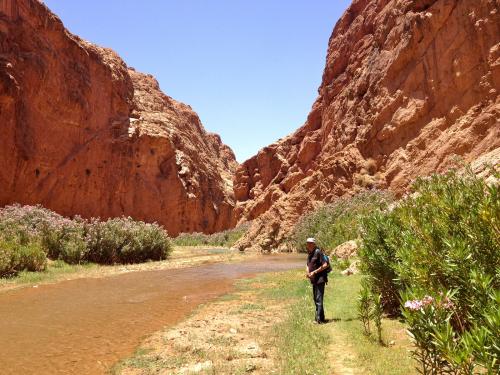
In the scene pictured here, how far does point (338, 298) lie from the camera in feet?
40.3

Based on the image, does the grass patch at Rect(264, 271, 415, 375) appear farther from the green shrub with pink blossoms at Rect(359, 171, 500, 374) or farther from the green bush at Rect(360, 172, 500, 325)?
the green bush at Rect(360, 172, 500, 325)

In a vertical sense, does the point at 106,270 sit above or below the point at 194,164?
below

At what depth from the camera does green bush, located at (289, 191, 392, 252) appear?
2727 centimetres

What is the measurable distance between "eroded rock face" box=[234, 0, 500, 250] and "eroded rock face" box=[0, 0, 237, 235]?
66.8 ft

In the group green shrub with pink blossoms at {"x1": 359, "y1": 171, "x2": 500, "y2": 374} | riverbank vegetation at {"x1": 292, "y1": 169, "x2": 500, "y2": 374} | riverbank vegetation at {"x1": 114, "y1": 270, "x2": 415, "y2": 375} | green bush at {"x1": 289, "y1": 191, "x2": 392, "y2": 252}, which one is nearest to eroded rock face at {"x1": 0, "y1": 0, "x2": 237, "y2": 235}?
green bush at {"x1": 289, "y1": 191, "x2": 392, "y2": 252}

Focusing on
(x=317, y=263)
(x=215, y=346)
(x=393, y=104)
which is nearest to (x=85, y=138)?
(x=393, y=104)

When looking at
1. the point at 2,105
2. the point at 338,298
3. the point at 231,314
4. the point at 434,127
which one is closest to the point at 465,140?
the point at 434,127

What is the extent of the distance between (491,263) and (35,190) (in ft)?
170

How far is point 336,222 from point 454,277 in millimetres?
26510

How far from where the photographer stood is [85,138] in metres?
57.1

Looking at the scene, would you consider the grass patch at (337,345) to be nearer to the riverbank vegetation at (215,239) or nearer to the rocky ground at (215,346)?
the rocky ground at (215,346)

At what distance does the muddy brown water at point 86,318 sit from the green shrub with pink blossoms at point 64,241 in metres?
2.87

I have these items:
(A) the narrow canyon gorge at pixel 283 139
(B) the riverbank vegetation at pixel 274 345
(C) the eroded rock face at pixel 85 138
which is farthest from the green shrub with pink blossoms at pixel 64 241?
(C) the eroded rock face at pixel 85 138

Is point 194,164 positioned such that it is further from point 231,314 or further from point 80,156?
point 231,314
